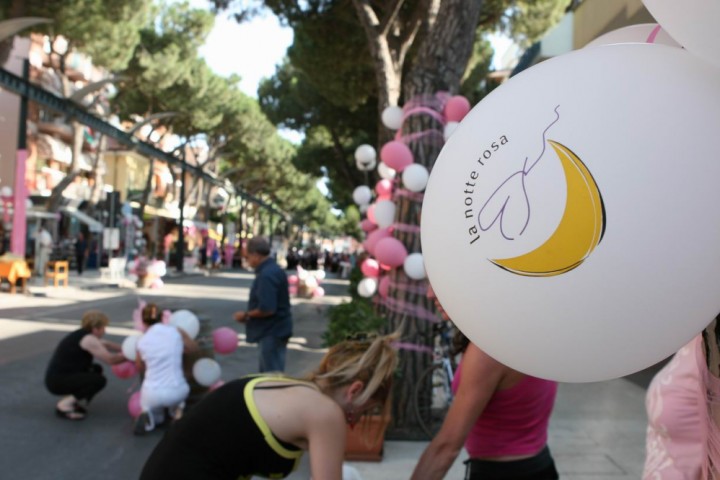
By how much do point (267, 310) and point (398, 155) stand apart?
1966 mm

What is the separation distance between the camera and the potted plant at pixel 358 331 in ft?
17.3

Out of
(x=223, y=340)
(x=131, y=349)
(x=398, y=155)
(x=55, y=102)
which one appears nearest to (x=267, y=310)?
(x=223, y=340)

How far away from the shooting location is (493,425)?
215cm

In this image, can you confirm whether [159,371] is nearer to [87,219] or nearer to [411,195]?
[411,195]

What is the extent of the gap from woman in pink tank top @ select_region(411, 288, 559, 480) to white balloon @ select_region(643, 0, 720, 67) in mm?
974

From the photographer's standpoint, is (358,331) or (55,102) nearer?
(358,331)

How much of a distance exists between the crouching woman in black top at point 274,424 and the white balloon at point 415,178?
11.8 feet

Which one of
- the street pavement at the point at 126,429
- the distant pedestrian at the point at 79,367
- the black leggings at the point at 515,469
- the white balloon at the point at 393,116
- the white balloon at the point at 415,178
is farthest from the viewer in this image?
the distant pedestrian at the point at 79,367

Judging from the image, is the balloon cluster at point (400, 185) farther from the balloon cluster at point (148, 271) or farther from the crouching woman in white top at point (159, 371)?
the balloon cluster at point (148, 271)

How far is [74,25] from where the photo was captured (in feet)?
65.9

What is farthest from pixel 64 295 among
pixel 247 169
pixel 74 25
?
pixel 247 169

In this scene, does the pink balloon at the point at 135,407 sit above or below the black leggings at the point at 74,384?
below

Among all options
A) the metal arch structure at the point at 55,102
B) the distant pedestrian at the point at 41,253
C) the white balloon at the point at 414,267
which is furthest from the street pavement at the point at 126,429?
the distant pedestrian at the point at 41,253

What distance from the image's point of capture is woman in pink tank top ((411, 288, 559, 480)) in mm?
1911
